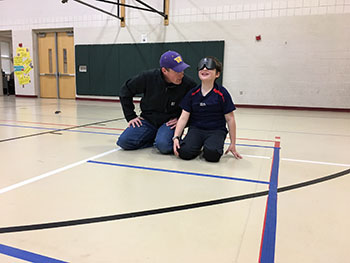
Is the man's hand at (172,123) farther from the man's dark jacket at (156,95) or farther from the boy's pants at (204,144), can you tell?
the boy's pants at (204,144)

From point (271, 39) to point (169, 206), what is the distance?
719cm

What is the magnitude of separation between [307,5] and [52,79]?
8596mm

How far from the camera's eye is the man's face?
248 cm

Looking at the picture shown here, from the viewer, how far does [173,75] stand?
2.49 m

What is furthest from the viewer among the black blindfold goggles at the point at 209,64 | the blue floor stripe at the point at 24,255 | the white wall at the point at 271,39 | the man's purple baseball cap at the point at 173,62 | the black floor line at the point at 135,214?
Result: the white wall at the point at 271,39

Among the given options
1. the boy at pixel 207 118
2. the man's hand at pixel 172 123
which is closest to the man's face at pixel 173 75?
the boy at pixel 207 118

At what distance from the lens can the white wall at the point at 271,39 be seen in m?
7.08

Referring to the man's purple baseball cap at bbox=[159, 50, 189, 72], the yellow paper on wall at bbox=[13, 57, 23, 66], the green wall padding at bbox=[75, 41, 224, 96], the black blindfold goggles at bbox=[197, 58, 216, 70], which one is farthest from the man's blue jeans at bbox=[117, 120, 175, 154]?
the yellow paper on wall at bbox=[13, 57, 23, 66]

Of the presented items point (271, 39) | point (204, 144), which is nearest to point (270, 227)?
point (204, 144)

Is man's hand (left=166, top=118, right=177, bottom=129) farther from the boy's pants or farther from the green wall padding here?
the green wall padding

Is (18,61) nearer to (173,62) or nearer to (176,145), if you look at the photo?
(173,62)

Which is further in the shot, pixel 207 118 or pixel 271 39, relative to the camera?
pixel 271 39

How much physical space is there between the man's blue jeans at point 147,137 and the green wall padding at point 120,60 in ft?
19.0

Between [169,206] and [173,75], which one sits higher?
[173,75]
